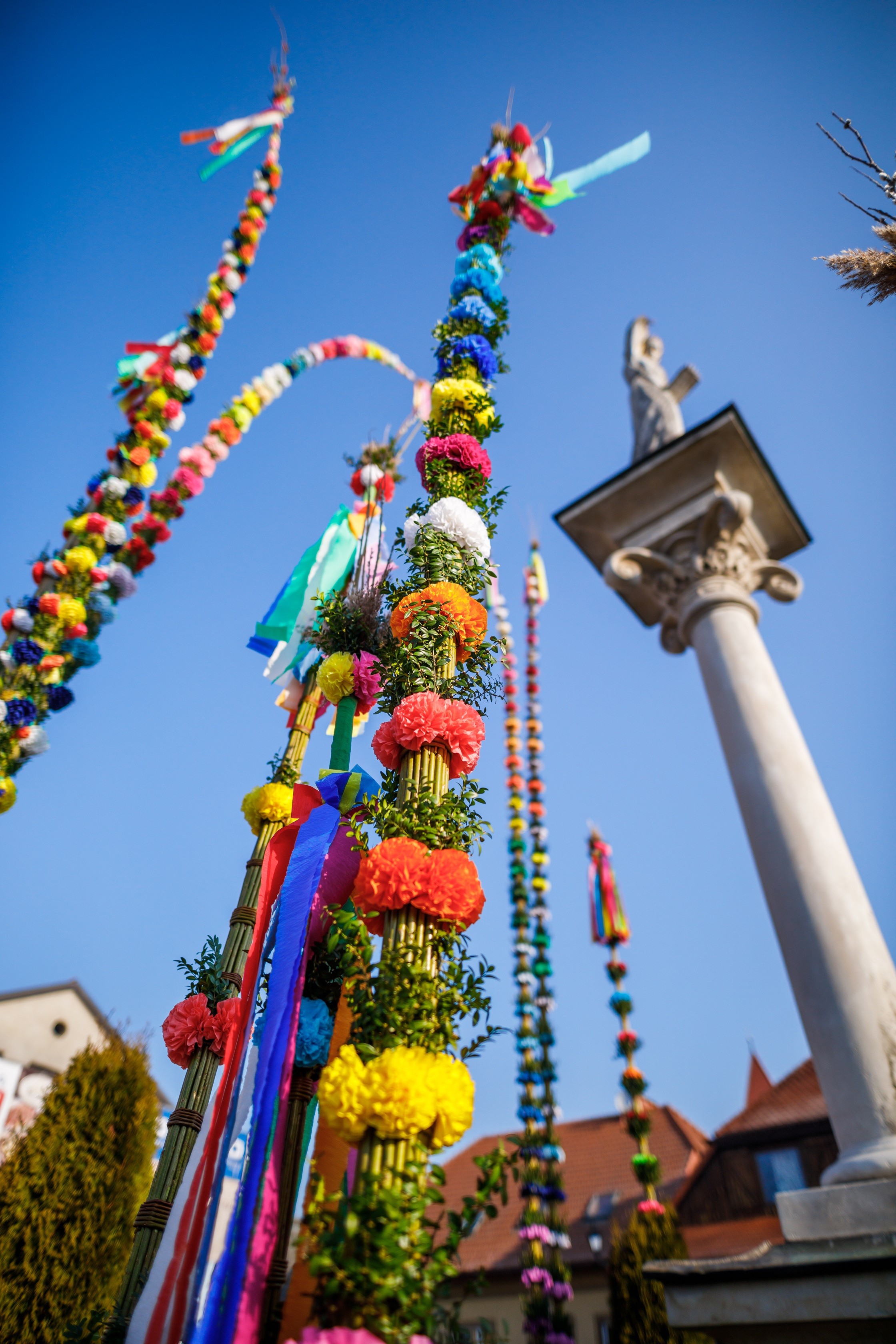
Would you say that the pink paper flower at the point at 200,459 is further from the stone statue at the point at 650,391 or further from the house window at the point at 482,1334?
the house window at the point at 482,1334

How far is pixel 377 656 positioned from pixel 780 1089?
18466 millimetres

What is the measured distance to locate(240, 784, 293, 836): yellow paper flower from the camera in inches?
192

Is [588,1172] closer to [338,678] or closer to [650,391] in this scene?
[650,391]

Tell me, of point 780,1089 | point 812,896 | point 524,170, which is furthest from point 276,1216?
point 780,1089

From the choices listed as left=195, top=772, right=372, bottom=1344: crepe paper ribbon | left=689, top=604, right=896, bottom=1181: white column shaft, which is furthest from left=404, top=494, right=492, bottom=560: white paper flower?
left=689, top=604, right=896, bottom=1181: white column shaft

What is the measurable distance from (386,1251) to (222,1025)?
6.51 ft

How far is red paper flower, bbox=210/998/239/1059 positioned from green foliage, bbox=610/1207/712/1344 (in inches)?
223

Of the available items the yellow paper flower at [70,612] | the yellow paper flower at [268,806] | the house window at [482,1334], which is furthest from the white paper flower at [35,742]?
the house window at [482,1334]

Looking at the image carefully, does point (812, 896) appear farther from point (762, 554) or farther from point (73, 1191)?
point (73, 1191)

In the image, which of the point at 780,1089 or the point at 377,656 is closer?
the point at 377,656

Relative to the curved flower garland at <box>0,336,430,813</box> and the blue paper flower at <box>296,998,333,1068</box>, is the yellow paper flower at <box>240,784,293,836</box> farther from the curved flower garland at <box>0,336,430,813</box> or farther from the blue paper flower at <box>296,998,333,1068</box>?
the curved flower garland at <box>0,336,430,813</box>

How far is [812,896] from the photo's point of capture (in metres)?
5.77

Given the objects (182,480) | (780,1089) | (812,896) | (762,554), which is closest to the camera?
(812,896)

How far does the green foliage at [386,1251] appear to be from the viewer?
2.23 meters
